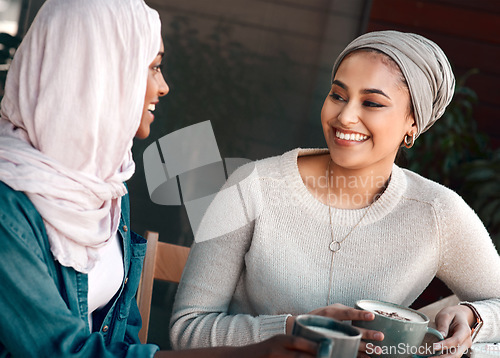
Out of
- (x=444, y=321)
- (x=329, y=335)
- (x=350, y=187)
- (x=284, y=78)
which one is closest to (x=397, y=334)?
(x=329, y=335)

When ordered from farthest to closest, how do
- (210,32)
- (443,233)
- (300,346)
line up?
(210,32), (443,233), (300,346)

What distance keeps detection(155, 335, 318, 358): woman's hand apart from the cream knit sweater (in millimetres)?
398

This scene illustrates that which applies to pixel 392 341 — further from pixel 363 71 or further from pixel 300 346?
pixel 363 71

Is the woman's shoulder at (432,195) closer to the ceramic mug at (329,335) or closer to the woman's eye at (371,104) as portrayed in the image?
the woman's eye at (371,104)

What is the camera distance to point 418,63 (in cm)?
134

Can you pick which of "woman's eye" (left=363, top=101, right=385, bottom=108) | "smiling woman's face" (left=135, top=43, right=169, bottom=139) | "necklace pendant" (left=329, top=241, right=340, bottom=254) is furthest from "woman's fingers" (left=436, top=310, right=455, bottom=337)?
"smiling woman's face" (left=135, top=43, right=169, bottom=139)

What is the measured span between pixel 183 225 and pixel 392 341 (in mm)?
1808

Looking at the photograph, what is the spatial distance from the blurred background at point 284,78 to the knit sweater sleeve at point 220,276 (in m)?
1.14

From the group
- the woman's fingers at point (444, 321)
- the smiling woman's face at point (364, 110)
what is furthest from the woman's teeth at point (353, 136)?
the woman's fingers at point (444, 321)

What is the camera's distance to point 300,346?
2.45 ft

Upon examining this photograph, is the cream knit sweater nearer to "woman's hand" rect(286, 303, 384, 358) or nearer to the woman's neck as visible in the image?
the woman's neck

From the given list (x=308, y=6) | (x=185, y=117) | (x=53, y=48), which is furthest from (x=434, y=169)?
(x=53, y=48)

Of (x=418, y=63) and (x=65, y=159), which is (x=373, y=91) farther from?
(x=65, y=159)

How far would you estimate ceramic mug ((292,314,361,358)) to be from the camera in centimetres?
A: 72
